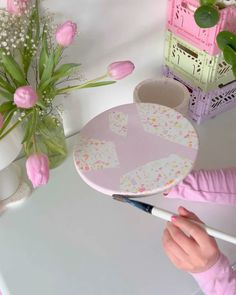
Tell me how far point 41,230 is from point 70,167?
5.8 inches

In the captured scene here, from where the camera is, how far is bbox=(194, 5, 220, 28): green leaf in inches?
25.4

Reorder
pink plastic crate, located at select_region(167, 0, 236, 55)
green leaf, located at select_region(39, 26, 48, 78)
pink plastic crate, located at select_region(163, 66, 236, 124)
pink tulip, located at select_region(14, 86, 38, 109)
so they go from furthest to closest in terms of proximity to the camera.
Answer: pink plastic crate, located at select_region(163, 66, 236, 124)
pink plastic crate, located at select_region(167, 0, 236, 55)
green leaf, located at select_region(39, 26, 48, 78)
pink tulip, located at select_region(14, 86, 38, 109)

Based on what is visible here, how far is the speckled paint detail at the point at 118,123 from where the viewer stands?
0.67 meters

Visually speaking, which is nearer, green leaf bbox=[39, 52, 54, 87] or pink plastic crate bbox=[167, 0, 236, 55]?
green leaf bbox=[39, 52, 54, 87]

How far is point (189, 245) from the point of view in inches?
22.0

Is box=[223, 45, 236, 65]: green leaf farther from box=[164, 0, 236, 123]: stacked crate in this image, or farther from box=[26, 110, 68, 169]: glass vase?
box=[26, 110, 68, 169]: glass vase

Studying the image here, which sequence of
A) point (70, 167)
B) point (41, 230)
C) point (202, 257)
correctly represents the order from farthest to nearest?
point (70, 167) → point (41, 230) → point (202, 257)

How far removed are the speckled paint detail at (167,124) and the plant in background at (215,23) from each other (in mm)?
116

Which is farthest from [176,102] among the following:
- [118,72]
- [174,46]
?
[118,72]

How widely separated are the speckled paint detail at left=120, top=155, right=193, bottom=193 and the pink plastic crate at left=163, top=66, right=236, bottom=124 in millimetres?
242

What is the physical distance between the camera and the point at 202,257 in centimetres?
56

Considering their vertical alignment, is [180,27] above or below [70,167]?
above

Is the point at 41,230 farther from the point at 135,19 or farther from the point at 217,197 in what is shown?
the point at 135,19

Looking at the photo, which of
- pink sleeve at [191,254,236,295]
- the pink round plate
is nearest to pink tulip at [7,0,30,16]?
the pink round plate
